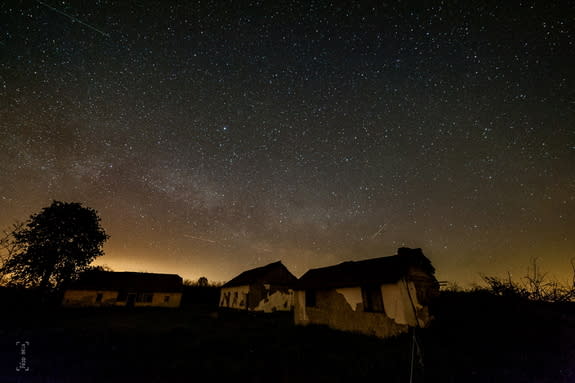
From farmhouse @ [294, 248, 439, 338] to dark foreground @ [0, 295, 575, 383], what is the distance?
912 mm

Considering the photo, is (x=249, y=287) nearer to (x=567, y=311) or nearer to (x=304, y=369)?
(x=304, y=369)

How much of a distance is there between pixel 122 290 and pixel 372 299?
112 ft

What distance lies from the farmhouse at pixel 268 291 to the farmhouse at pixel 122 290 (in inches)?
444

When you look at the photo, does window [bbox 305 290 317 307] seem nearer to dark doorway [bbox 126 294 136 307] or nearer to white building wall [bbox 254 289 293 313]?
white building wall [bbox 254 289 293 313]

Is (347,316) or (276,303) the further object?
(276,303)

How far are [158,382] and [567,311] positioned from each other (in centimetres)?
1745

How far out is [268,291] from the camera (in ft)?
88.5

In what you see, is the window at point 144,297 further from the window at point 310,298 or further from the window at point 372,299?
the window at point 372,299

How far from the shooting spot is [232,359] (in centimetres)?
821

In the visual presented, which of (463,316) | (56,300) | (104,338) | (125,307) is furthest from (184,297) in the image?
(463,316)

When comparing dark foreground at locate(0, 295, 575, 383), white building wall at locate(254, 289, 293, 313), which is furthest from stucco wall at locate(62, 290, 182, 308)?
dark foreground at locate(0, 295, 575, 383)

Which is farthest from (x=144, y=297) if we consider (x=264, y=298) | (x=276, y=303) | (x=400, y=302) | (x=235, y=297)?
(x=400, y=302)

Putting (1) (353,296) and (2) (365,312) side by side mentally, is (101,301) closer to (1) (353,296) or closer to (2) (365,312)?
(1) (353,296)

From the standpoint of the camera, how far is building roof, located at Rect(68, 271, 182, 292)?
3147cm
